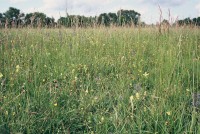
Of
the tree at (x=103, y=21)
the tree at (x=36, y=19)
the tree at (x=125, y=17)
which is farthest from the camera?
the tree at (x=103, y=21)

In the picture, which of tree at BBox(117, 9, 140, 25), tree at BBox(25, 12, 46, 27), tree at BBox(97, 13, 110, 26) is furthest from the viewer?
tree at BBox(97, 13, 110, 26)

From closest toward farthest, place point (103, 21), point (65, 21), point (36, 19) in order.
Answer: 1. point (65, 21)
2. point (36, 19)
3. point (103, 21)

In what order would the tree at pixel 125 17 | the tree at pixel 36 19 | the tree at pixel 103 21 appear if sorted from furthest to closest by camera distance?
the tree at pixel 103 21 < the tree at pixel 125 17 < the tree at pixel 36 19

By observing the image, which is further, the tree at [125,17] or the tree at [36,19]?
the tree at [125,17]

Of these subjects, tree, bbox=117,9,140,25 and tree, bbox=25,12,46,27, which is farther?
tree, bbox=117,9,140,25

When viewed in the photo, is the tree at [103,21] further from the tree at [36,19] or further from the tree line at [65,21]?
the tree at [36,19]

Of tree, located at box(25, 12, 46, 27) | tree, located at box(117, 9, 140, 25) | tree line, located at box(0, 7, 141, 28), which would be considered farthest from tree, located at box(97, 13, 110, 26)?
tree, located at box(25, 12, 46, 27)

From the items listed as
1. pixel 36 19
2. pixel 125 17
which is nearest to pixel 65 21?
pixel 36 19

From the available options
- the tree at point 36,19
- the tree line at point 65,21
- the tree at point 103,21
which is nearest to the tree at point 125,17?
the tree line at point 65,21

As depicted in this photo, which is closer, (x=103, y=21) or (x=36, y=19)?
(x=36, y=19)

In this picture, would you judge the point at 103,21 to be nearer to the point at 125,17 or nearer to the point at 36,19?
the point at 125,17

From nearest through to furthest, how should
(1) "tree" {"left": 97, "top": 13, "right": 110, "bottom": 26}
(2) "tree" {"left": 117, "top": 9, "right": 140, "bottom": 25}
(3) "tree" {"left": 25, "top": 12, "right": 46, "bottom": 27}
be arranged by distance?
(3) "tree" {"left": 25, "top": 12, "right": 46, "bottom": 27}
(2) "tree" {"left": 117, "top": 9, "right": 140, "bottom": 25}
(1) "tree" {"left": 97, "top": 13, "right": 110, "bottom": 26}

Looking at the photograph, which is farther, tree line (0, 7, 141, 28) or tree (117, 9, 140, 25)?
tree (117, 9, 140, 25)

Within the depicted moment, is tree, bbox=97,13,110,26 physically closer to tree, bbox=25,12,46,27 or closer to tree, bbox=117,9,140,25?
tree, bbox=117,9,140,25
